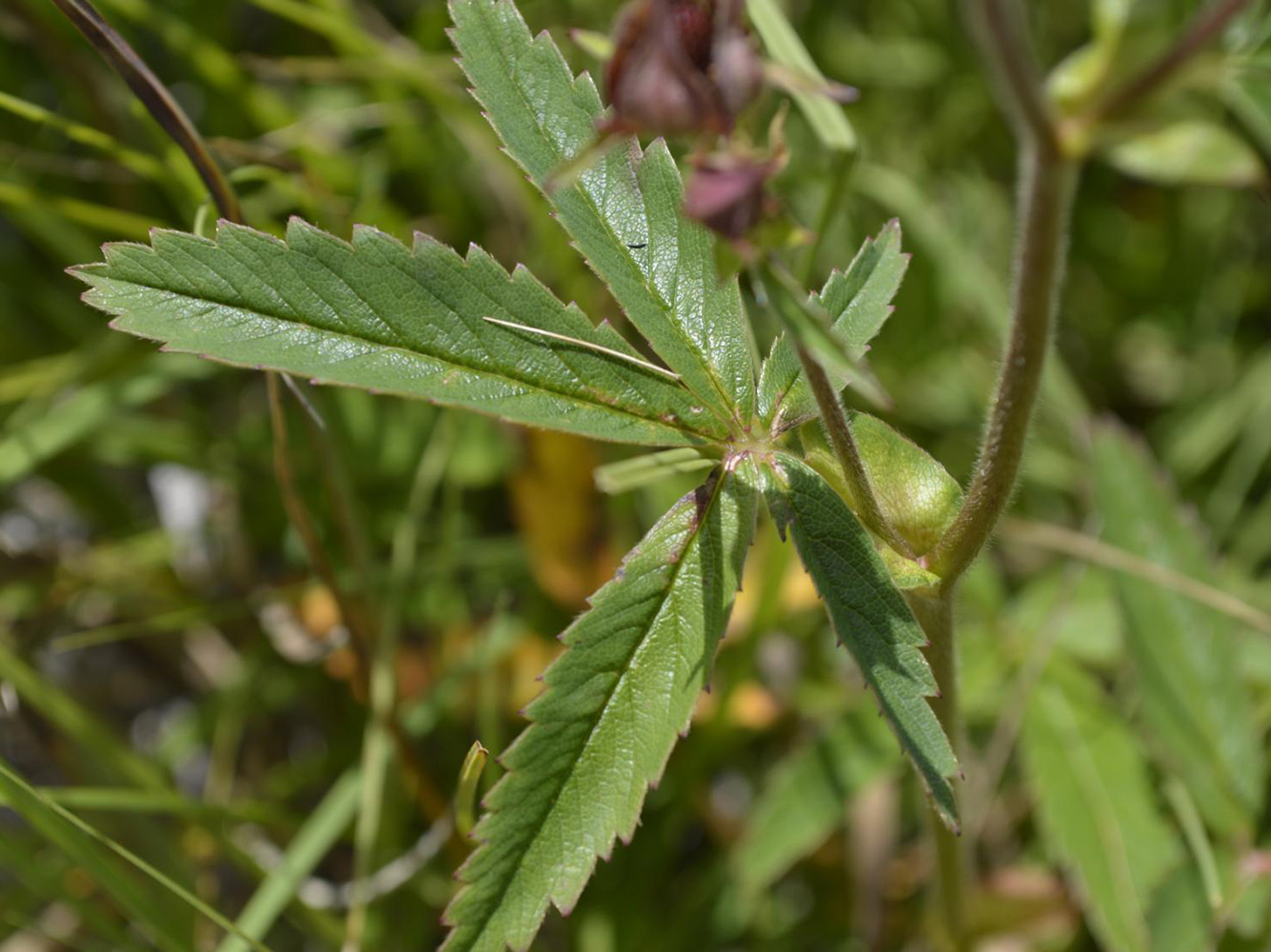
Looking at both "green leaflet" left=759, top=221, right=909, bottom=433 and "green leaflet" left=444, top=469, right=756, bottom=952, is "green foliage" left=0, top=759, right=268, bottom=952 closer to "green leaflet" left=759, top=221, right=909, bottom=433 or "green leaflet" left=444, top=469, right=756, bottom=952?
"green leaflet" left=444, top=469, right=756, bottom=952

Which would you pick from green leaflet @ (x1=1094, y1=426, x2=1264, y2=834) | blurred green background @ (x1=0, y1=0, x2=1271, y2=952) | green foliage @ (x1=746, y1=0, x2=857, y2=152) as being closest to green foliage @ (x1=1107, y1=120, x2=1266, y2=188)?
green foliage @ (x1=746, y1=0, x2=857, y2=152)

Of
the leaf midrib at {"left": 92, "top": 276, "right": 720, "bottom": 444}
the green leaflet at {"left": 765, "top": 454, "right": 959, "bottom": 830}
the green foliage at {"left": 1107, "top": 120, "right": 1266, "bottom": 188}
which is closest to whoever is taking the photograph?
the green foliage at {"left": 1107, "top": 120, "right": 1266, "bottom": 188}

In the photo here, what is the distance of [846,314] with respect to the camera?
1.23 meters

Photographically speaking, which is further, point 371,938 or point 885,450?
point 371,938

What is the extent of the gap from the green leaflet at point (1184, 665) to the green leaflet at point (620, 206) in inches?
37.9

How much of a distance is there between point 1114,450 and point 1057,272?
3.70 feet

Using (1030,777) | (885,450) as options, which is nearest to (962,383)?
(1030,777)

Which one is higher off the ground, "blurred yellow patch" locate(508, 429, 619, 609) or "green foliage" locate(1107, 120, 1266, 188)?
"green foliage" locate(1107, 120, 1266, 188)

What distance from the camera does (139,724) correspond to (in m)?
2.52

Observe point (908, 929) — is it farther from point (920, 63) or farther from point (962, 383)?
point (920, 63)

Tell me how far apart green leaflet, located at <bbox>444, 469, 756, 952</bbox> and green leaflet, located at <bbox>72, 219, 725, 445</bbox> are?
0.12m

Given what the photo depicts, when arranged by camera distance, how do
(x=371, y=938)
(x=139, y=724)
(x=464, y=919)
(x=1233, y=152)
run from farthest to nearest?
1. (x=139, y=724)
2. (x=371, y=938)
3. (x=464, y=919)
4. (x=1233, y=152)

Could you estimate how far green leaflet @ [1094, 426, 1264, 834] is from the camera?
5.79 feet

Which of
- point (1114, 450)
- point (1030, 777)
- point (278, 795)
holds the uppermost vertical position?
point (278, 795)
